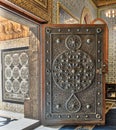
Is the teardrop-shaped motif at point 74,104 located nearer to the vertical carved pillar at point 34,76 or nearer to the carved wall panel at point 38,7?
the vertical carved pillar at point 34,76

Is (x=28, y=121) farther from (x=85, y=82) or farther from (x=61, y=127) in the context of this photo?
(x=85, y=82)

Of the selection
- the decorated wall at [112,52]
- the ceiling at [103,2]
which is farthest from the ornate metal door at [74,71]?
the ceiling at [103,2]

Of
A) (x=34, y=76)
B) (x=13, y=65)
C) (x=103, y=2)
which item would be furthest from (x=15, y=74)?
(x=103, y=2)

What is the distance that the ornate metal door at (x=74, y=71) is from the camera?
132 inches

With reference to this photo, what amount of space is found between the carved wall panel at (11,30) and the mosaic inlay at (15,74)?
0.31 m

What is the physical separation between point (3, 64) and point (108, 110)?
2.48m

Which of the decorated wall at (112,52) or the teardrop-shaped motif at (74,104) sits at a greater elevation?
the decorated wall at (112,52)

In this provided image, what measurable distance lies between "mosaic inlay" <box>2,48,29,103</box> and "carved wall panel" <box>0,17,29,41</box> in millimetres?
307

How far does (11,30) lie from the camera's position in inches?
184

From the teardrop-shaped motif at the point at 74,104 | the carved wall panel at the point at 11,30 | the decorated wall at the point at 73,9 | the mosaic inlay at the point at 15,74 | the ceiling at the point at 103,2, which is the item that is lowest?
the teardrop-shaped motif at the point at 74,104

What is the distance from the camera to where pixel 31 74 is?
3.53 m

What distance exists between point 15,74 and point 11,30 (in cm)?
96

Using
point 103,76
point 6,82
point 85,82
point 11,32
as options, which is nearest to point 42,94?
point 85,82

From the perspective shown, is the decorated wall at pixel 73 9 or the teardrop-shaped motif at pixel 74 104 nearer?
the teardrop-shaped motif at pixel 74 104
